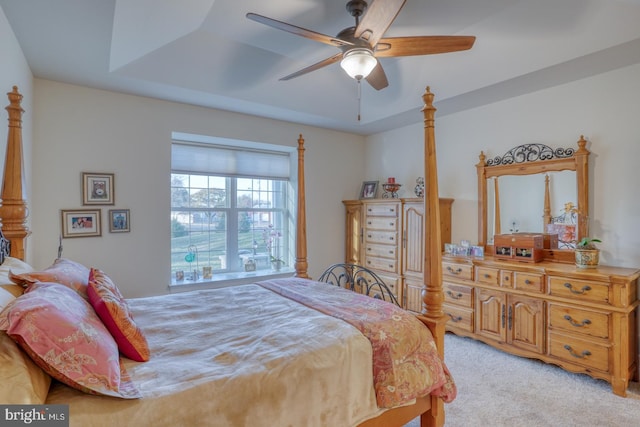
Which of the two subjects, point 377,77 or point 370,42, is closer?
point 370,42

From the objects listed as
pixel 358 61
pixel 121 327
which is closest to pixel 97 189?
pixel 121 327

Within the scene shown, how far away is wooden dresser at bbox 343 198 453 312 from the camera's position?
3988 millimetres

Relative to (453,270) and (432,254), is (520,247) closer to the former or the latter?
(453,270)

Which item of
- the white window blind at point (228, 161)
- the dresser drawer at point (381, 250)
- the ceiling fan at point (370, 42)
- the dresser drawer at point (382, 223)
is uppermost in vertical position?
the ceiling fan at point (370, 42)

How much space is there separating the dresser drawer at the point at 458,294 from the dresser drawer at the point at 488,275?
0.17 meters

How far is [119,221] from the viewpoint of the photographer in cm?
338

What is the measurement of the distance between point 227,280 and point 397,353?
2840mm

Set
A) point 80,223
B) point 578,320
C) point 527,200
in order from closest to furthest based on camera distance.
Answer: point 578,320 → point 80,223 → point 527,200

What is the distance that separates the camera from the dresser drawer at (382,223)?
424cm

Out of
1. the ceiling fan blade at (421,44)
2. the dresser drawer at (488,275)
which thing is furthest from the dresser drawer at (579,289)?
the ceiling fan blade at (421,44)

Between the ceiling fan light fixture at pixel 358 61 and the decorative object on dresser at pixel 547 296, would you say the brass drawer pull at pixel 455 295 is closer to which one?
the decorative object on dresser at pixel 547 296

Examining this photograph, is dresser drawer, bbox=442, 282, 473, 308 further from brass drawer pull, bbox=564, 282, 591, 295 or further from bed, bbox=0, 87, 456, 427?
bed, bbox=0, 87, 456, 427

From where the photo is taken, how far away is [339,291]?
7.84ft

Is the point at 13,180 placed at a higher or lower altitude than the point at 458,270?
higher
